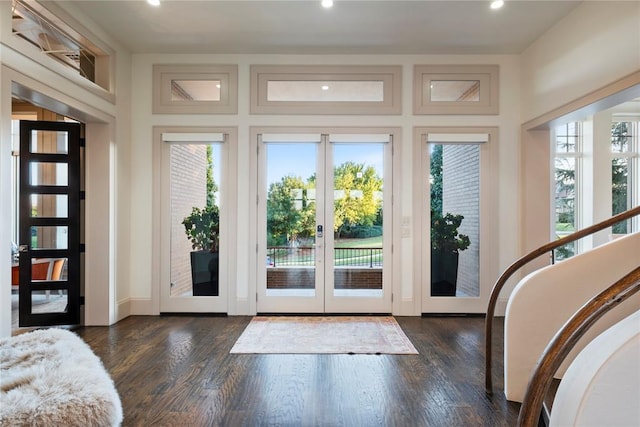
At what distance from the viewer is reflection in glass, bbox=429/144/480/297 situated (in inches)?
175

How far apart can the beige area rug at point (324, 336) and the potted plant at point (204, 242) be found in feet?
2.81

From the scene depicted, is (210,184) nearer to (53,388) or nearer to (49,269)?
(49,269)

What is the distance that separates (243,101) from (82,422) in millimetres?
3817

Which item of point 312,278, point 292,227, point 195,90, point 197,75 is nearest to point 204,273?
point 292,227

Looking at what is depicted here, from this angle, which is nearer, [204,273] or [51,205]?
[51,205]

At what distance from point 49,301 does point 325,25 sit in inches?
172

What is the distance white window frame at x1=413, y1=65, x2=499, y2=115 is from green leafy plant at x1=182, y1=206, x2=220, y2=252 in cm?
296

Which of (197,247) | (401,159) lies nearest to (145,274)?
(197,247)

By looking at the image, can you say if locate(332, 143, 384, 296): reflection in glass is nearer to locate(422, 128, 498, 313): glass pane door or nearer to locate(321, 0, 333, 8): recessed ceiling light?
locate(422, 128, 498, 313): glass pane door

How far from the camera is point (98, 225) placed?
3920 mm

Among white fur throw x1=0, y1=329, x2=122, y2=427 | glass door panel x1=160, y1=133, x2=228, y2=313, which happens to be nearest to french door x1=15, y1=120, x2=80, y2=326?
glass door panel x1=160, y1=133, x2=228, y2=313

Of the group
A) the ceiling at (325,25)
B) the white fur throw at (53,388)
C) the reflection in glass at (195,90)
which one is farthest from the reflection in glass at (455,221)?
the white fur throw at (53,388)

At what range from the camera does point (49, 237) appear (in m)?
3.79

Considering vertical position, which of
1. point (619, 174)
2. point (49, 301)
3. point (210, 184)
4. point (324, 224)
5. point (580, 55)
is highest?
point (580, 55)
